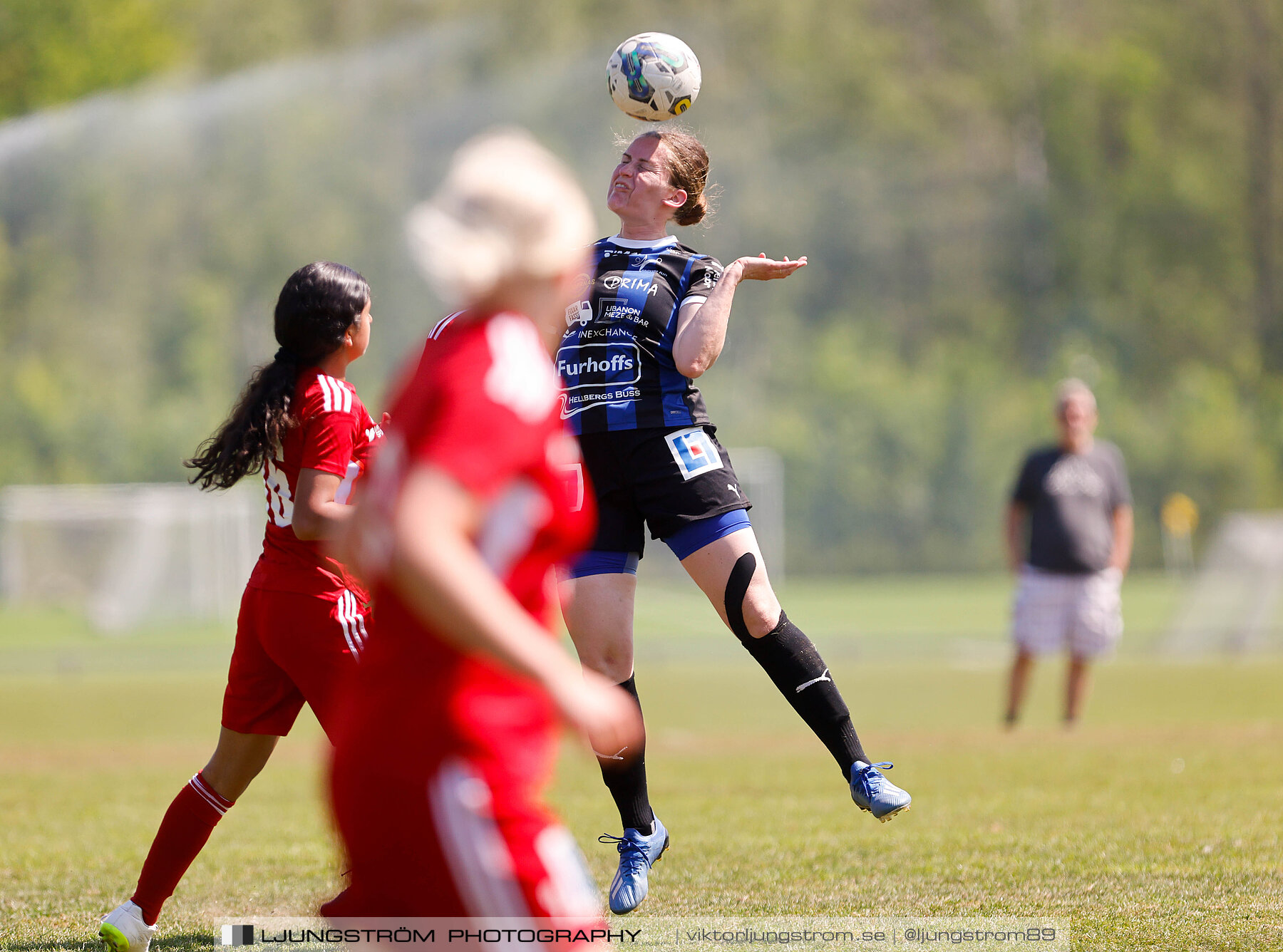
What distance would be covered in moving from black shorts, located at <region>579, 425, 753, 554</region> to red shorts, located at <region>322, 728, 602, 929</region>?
2.22 m

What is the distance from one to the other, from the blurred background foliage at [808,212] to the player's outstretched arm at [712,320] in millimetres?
34536

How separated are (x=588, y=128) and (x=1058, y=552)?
35.9 meters

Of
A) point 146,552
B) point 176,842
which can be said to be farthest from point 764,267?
point 146,552

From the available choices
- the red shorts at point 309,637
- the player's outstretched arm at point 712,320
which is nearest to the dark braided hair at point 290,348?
the red shorts at point 309,637

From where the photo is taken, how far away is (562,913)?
7.39ft

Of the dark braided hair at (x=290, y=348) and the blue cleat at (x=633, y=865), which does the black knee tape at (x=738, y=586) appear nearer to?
the blue cleat at (x=633, y=865)

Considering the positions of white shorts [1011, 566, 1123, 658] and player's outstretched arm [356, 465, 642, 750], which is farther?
white shorts [1011, 566, 1123, 658]

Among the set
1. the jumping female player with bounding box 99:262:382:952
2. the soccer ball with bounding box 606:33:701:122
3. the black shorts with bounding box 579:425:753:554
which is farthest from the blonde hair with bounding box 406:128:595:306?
the soccer ball with bounding box 606:33:701:122

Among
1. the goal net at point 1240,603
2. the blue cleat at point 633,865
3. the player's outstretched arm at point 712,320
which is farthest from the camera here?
the goal net at point 1240,603

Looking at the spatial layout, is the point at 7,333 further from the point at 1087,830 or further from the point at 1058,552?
the point at 1087,830

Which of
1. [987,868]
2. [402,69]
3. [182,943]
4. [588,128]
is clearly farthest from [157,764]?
[402,69]

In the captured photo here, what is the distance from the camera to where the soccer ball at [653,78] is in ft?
16.1

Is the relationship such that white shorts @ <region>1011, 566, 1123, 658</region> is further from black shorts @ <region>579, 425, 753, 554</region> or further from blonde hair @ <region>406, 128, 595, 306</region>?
blonde hair @ <region>406, 128, 595, 306</region>

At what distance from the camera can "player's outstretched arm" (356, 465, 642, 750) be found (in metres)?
2.10
